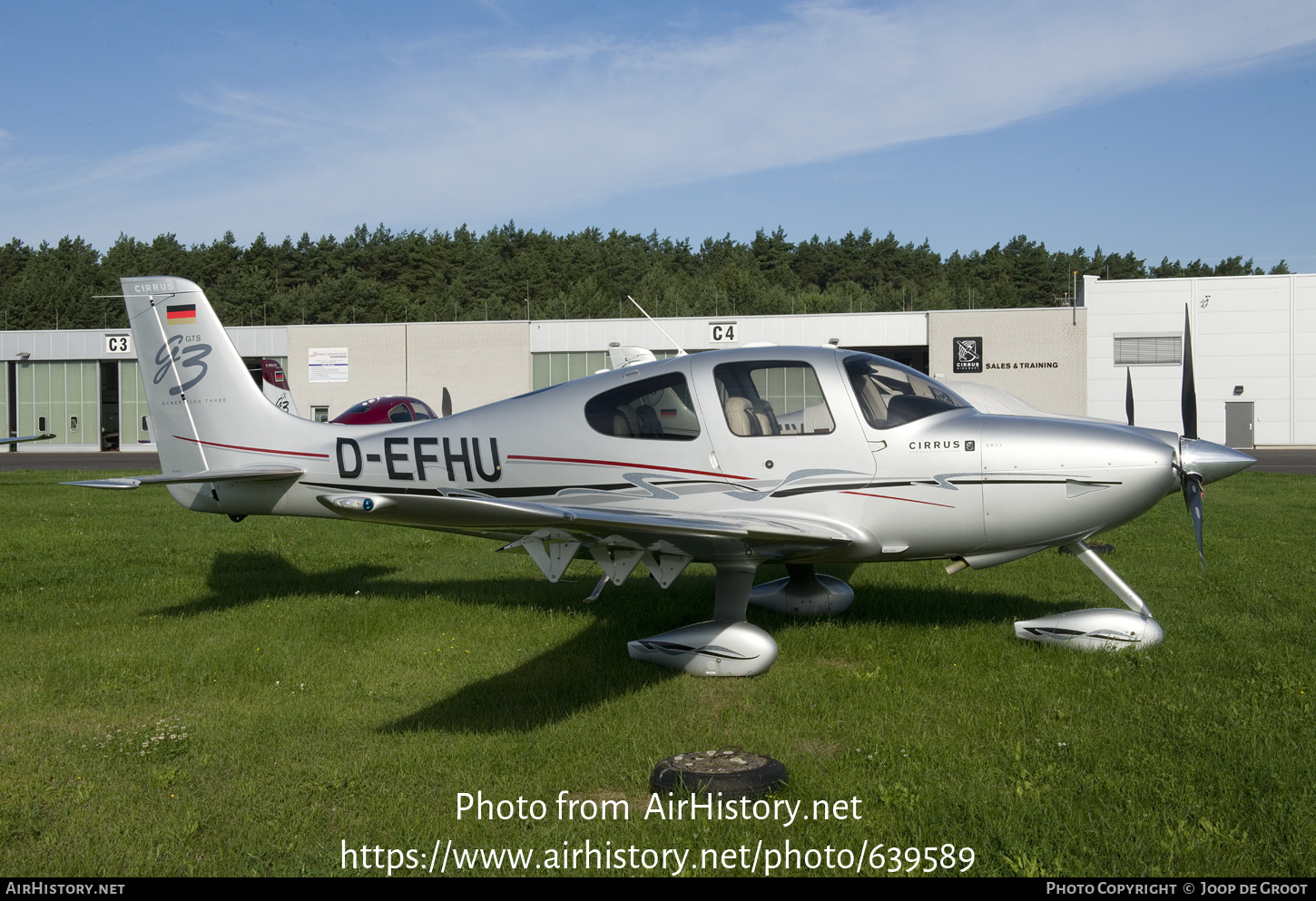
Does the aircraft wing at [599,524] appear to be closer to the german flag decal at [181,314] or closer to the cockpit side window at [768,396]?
the cockpit side window at [768,396]

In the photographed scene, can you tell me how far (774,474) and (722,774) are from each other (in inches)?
114

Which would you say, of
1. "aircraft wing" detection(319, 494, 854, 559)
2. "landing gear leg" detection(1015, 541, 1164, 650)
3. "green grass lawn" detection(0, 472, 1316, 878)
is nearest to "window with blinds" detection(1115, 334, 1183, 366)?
"green grass lawn" detection(0, 472, 1316, 878)

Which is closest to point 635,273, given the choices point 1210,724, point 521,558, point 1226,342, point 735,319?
point 735,319

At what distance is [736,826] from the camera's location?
423 cm

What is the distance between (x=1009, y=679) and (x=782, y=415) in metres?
2.50

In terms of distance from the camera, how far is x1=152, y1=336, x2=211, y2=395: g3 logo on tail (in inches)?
346

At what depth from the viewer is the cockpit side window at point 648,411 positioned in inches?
283

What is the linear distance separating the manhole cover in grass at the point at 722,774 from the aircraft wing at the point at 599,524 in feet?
4.75

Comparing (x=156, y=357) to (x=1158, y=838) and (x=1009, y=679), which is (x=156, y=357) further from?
(x=1158, y=838)

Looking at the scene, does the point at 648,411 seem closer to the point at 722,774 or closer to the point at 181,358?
the point at 722,774

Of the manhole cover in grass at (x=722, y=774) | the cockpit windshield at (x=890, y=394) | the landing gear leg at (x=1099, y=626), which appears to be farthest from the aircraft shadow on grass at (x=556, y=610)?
the cockpit windshield at (x=890, y=394)

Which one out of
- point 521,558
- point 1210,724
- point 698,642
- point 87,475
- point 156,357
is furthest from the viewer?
point 87,475

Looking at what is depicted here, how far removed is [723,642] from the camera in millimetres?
6742

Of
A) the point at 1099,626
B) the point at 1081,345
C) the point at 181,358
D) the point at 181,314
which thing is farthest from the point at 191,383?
the point at 1081,345
